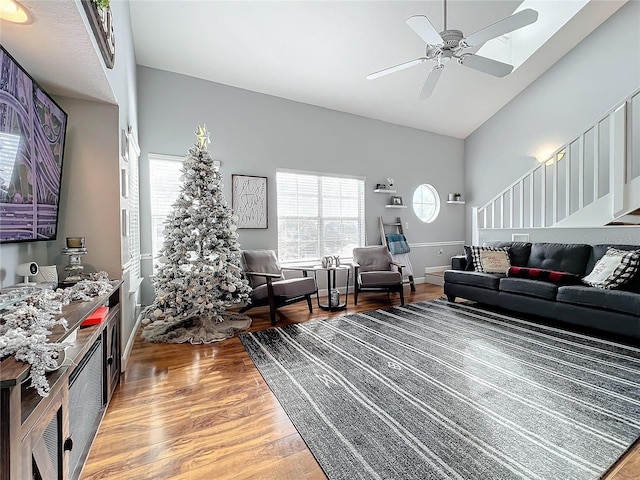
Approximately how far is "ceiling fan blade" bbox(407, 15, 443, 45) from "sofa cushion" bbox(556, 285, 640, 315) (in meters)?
2.90

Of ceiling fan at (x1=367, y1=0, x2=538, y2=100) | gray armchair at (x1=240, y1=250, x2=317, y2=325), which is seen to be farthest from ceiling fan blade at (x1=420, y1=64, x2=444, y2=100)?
gray armchair at (x1=240, y1=250, x2=317, y2=325)

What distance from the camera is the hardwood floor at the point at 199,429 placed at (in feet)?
4.81

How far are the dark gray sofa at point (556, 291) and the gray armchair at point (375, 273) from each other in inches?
34.2

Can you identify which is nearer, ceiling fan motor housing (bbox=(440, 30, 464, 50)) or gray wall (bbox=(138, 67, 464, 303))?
ceiling fan motor housing (bbox=(440, 30, 464, 50))

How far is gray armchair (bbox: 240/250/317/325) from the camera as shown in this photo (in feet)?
12.1

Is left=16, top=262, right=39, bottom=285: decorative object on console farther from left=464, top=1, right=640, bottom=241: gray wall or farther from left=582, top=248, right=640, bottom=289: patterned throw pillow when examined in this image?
left=464, top=1, right=640, bottom=241: gray wall

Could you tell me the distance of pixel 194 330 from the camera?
3.37m

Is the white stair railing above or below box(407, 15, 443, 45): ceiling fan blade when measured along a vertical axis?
below

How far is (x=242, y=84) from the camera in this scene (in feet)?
14.4

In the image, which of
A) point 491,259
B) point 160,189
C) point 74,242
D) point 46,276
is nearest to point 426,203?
point 491,259

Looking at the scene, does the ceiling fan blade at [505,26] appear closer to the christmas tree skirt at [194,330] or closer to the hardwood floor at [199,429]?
the hardwood floor at [199,429]

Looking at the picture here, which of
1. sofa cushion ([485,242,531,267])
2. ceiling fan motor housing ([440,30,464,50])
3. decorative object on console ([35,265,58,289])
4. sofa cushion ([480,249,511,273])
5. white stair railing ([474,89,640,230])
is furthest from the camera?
sofa cushion ([485,242,531,267])

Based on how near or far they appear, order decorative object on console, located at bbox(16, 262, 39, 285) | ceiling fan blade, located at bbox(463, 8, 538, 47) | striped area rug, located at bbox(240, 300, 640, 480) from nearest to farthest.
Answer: striped area rug, located at bbox(240, 300, 640, 480), decorative object on console, located at bbox(16, 262, 39, 285), ceiling fan blade, located at bbox(463, 8, 538, 47)

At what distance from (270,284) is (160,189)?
6.50ft
